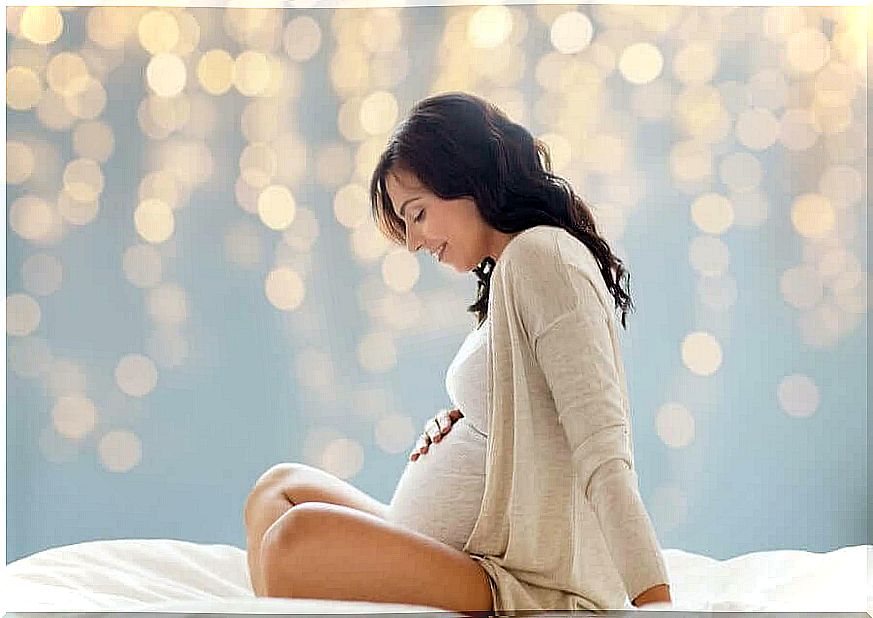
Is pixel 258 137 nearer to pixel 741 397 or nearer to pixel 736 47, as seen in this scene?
pixel 736 47

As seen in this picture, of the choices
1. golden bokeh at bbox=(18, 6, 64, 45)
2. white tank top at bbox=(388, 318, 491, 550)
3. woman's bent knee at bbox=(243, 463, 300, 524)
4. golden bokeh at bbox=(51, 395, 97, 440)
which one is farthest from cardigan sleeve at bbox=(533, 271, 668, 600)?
golden bokeh at bbox=(18, 6, 64, 45)

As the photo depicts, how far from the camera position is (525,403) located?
1.36 m

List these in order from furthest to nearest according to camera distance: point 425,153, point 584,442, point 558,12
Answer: point 558,12 → point 425,153 → point 584,442

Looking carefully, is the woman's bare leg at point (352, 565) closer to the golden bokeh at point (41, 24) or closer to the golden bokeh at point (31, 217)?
the golden bokeh at point (31, 217)

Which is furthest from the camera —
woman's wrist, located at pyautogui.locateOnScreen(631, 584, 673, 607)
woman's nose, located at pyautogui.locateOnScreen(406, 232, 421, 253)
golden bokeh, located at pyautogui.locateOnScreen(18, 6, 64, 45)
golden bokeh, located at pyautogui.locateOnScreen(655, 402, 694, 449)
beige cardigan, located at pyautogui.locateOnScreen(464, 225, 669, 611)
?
golden bokeh, located at pyautogui.locateOnScreen(655, 402, 694, 449)

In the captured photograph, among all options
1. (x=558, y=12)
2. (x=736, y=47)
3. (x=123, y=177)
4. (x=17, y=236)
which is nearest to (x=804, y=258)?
(x=736, y=47)

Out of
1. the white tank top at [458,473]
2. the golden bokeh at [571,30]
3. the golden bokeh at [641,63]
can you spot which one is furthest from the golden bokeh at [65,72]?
the white tank top at [458,473]

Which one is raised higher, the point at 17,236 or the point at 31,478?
the point at 17,236

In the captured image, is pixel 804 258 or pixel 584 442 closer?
pixel 584 442

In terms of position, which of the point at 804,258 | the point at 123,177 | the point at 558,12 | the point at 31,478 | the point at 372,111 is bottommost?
the point at 31,478

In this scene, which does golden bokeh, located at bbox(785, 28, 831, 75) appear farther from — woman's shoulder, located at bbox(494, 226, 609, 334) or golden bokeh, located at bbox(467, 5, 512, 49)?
woman's shoulder, located at bbox(494, 226, 609, 334)

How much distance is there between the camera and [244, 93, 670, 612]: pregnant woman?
1271mm

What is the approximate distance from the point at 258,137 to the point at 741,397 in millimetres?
1221

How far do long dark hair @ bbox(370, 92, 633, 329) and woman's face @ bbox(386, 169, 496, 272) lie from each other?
1 cm
